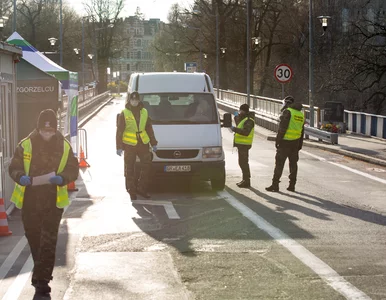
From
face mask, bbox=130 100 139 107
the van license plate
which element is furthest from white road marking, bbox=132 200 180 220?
face mask, bbox=130 100 139 107

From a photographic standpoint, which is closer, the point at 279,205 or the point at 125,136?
the point at 279,205

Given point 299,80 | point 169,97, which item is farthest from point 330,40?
point 169,97

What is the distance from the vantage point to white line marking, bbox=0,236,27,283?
894cm

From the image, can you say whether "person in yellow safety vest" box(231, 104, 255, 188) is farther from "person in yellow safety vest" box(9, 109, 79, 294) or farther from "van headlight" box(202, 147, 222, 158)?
"person in yellow safety vest" box(9, 109, 79, 294)

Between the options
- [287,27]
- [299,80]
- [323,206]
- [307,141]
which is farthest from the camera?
[287,27]

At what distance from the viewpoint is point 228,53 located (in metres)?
79.1

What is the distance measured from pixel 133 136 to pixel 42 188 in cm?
731

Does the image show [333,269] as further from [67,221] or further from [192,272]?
[67,221]

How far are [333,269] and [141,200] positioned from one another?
6.55 meters

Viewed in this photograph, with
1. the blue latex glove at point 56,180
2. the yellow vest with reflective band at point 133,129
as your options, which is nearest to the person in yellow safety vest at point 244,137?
the yellow vest with reflective band at point 133,129

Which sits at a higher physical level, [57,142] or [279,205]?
[57,142]

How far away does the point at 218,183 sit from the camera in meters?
16.3

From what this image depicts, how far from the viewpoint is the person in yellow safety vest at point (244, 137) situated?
1691 centimetres

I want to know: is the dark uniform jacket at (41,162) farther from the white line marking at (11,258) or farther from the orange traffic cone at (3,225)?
the orange traffic cone at (3,225)
